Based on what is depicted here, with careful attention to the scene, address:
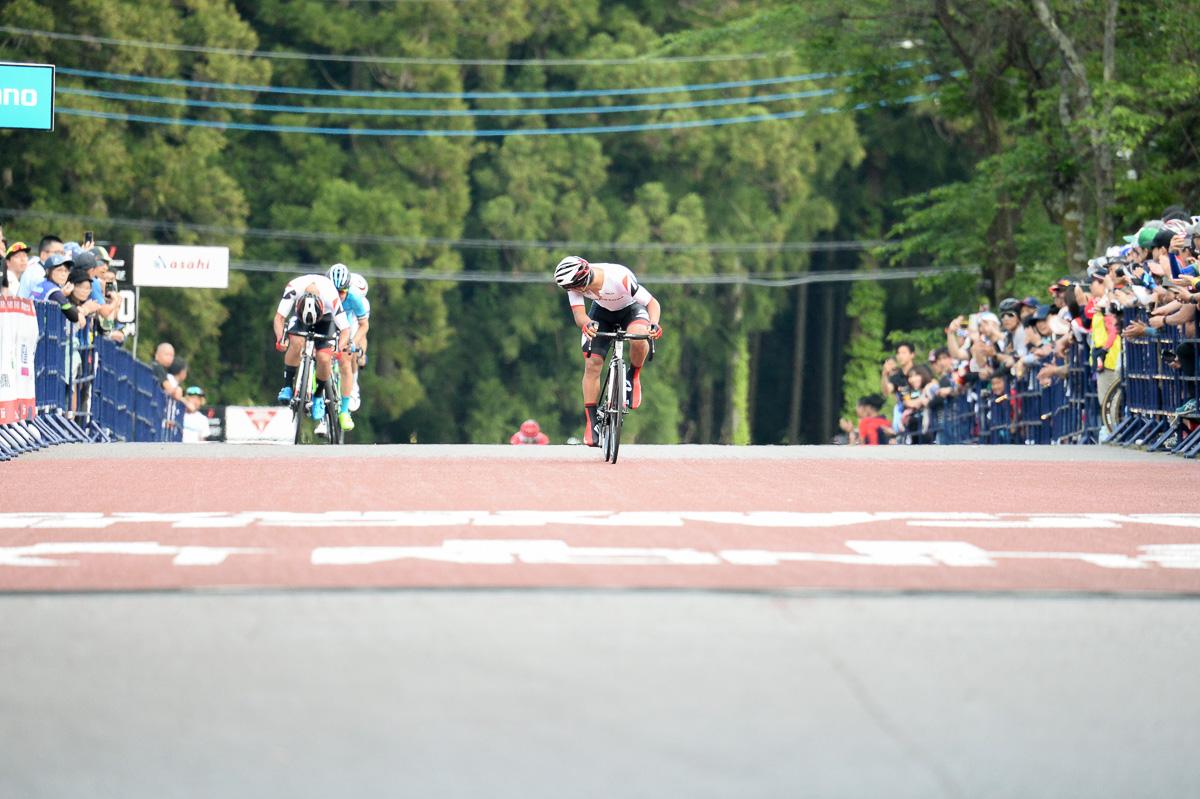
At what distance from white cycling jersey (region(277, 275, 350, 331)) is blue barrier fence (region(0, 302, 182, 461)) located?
2.30 m

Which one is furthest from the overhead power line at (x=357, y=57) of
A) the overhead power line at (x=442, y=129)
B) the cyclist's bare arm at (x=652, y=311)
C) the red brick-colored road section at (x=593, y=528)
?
the red brick-colored road section at (x=593, y=528)

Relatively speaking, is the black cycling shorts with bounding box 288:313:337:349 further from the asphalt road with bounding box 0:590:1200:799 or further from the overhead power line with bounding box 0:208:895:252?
the overhead power line with bounding box 0:208:895:252

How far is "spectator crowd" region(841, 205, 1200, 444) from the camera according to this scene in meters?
16.3

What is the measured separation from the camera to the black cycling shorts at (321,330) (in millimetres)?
18203

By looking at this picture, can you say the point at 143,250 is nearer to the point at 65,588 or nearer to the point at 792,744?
the point at 65,588

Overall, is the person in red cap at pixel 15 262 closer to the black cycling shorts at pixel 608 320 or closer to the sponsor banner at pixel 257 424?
the black cycling shorts at pixel 608 320

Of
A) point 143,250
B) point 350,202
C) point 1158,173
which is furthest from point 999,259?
point 350,202

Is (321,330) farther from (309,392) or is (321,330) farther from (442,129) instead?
(442,129)

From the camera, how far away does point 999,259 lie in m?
34.2

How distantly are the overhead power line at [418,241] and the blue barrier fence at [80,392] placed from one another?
773 inches

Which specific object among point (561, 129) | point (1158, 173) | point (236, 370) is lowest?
point (236, 370)

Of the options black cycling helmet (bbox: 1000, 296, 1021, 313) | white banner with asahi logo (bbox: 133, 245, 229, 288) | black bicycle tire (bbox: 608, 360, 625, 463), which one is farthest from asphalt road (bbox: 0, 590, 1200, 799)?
white banner with asahi logo (bbox: 133, 245, 229, 288)

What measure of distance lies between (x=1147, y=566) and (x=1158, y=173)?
2139 centimetres

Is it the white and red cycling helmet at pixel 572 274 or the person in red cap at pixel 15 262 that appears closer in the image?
the white and red cycling helmet at pixel 572 274
